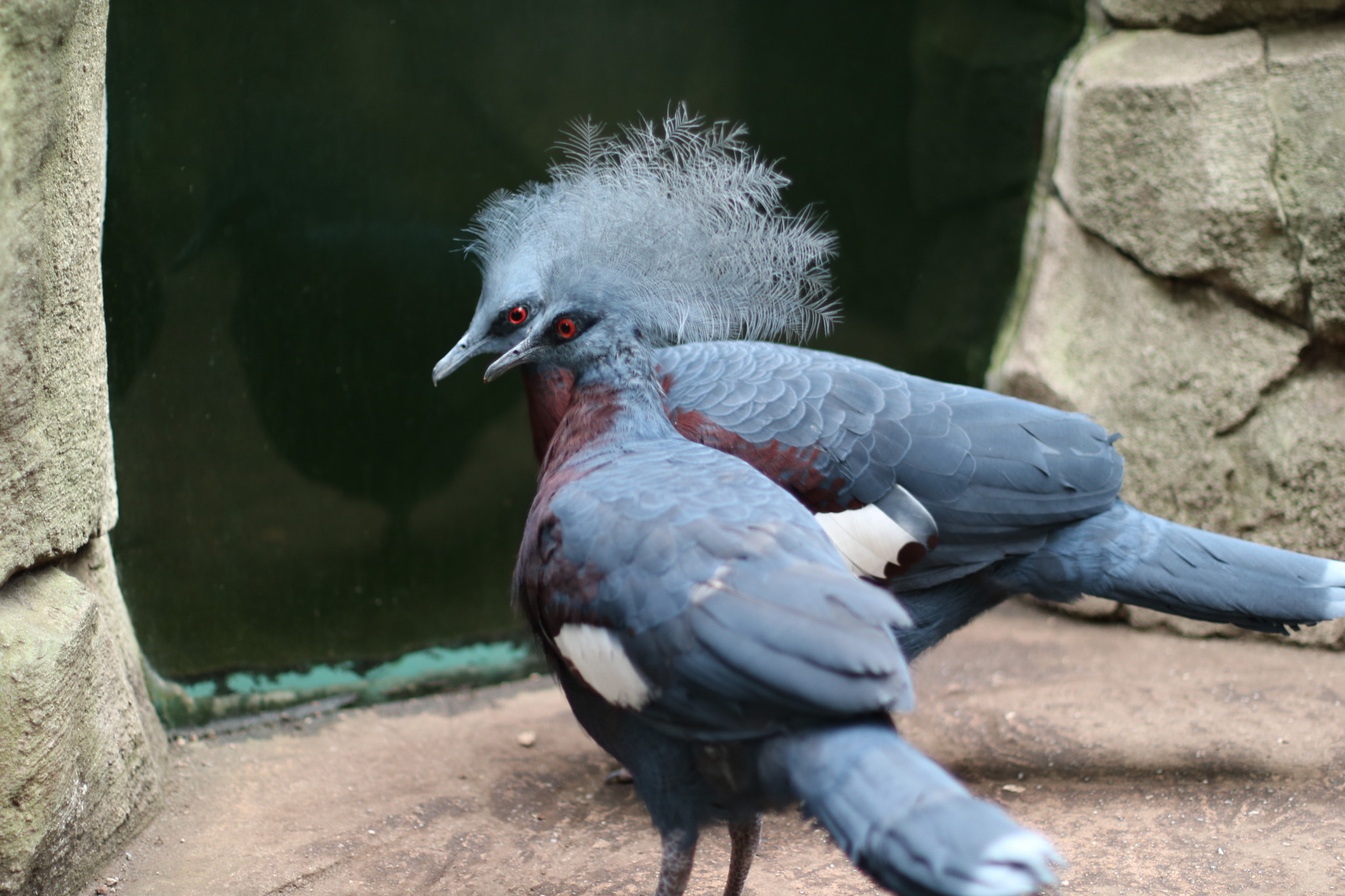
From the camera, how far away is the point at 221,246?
10.0 feet

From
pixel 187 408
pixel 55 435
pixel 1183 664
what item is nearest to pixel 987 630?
pixel 1183 664

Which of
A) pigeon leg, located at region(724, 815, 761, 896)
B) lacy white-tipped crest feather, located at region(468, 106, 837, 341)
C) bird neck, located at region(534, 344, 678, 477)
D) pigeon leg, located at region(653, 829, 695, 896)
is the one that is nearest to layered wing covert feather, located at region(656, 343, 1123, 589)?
lacy white-tipped crest feather, located at region(468, 106, 837, 341)

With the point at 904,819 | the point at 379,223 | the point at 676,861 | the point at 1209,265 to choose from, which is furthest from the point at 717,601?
the point at 1209,265

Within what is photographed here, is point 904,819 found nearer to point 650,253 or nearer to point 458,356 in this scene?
point 650,253

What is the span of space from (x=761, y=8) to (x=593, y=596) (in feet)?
8.49

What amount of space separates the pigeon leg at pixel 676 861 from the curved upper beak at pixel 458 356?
3.75ft

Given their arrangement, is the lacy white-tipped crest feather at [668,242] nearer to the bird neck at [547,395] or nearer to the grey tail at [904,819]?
the bird neck at [547,395]

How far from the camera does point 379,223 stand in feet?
10.7

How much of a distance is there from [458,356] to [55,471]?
0.90 meters

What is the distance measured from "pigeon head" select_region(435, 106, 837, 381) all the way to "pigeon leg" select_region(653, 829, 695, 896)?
102cm

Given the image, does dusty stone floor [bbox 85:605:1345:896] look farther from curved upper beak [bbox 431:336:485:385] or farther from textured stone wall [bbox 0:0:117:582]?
curved upper beak [bbox 431:336:485:385]

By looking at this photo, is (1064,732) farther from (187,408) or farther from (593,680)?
(187,408)

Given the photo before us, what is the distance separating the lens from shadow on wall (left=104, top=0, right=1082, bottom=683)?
2.97m

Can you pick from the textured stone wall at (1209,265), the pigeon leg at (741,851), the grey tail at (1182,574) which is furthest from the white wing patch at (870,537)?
the textured stone wall at (1209,265)
